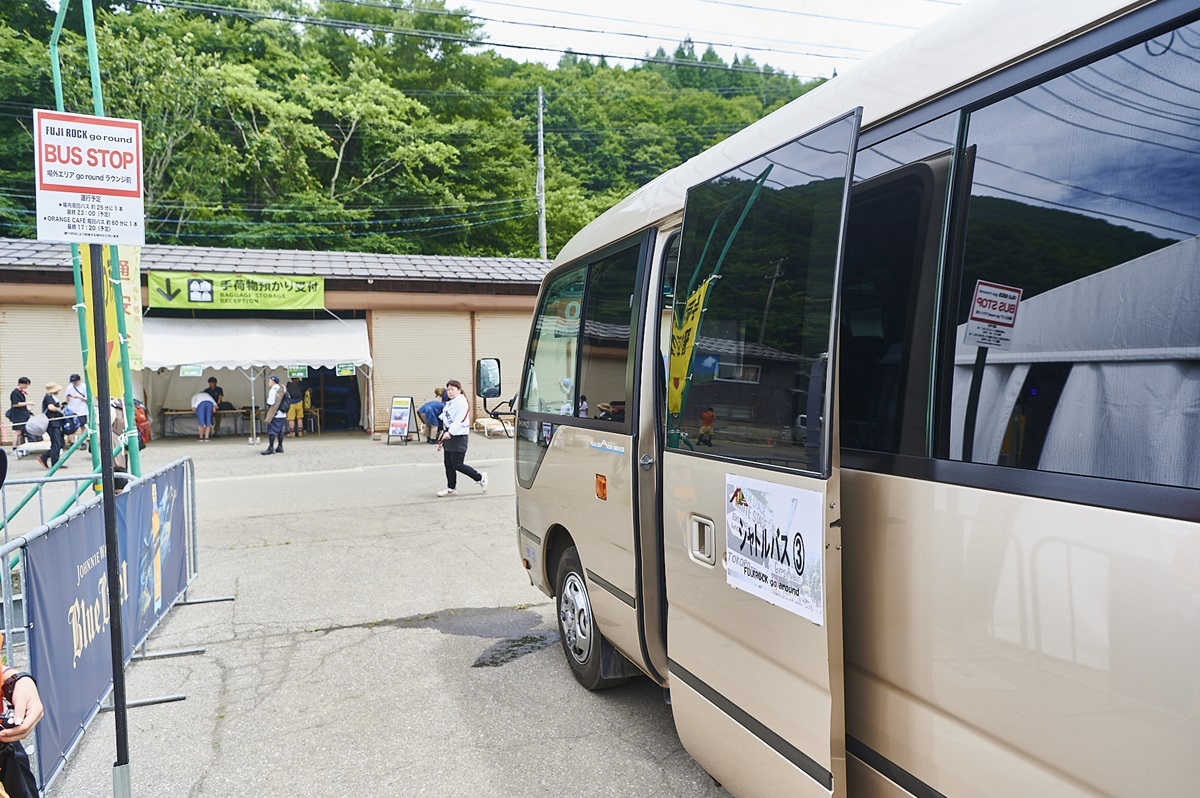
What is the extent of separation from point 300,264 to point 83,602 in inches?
776

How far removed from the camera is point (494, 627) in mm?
5770

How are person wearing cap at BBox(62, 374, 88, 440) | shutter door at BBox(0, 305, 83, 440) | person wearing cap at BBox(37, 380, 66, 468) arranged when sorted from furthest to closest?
1. shutter door at BBox(0, 305, 83, 440)
2. person wearing cap at BBox(37, 380, 66, 468)
3. person wearing cap at BBox(62, 374, 88, 440)

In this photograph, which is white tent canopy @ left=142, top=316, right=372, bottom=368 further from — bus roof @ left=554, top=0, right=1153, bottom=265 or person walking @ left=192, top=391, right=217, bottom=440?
bus roof @ left=554, top=0, right=1153, bottom=265

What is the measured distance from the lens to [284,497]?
1198 centimetres

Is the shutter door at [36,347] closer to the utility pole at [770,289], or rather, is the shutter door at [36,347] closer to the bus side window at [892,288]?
the utility pole at [770,289]

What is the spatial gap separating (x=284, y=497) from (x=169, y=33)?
32534 mm

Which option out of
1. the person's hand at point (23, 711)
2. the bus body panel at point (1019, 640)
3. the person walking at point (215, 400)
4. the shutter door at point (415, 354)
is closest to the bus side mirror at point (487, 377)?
the person's hand at point (23, 711)

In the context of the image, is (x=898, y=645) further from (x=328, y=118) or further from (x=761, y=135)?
(x=328, y=118)

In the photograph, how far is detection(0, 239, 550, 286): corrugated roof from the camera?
19.8 metres

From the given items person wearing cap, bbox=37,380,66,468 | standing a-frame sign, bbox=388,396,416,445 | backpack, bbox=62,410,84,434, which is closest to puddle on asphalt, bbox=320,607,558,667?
backpack, bbox=62,410,84,434

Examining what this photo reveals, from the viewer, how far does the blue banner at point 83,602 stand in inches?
137

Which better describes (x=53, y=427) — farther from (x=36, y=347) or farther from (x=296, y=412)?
(x=296, y=412)

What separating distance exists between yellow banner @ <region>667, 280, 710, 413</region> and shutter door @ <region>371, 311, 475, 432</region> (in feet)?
64.4

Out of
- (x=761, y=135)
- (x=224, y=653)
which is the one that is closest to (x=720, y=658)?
(x=761, y=135)
